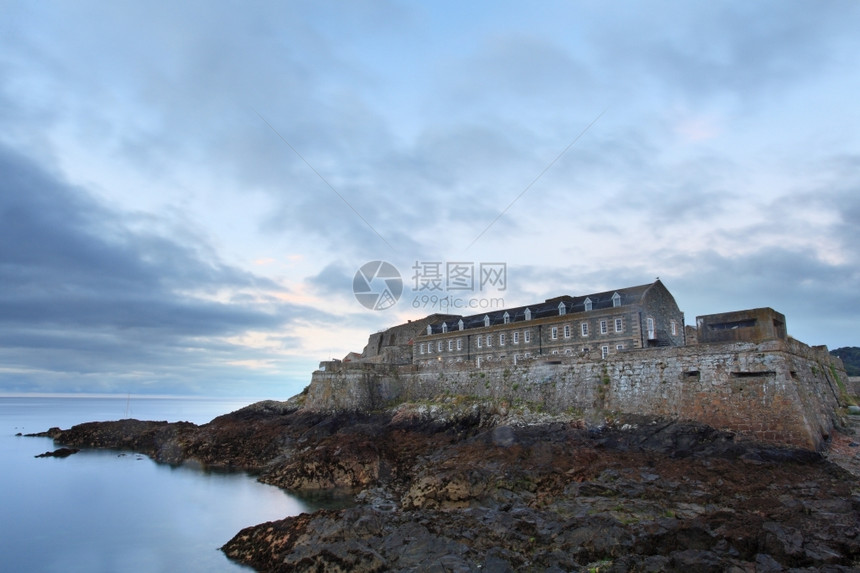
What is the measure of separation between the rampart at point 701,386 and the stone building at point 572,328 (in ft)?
4.30

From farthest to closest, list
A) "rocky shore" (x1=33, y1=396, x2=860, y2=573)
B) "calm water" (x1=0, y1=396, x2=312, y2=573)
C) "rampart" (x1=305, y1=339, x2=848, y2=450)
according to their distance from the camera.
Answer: "rampart" (x1=305, y1=339, x2=848, y2=450) < "calm water" (x1=0, y1=396, x2=312, y2=573) < "rocky shore" (x1=33, y1=396, x2=860, y2=573)

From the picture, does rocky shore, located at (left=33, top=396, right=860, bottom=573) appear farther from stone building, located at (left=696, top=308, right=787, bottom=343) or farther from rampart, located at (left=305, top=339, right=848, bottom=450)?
stone building, located at (left=696, top=308, right=787, bottom=343)

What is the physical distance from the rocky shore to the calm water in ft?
6.40

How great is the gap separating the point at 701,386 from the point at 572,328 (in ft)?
51.9

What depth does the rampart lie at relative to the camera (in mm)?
20062

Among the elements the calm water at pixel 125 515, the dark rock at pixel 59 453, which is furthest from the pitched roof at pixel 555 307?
the dark rock at pixel 59 453

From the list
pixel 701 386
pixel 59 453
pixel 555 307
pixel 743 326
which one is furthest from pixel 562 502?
pixel 59 453

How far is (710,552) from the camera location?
1047cm

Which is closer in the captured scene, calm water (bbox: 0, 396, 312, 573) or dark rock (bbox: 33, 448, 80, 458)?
calm water (bbox: 0, 396, 312, 573)

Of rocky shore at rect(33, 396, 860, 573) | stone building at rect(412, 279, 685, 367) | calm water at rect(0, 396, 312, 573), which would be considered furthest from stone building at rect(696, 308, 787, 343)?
calm water at rect(0, 396, 312, 573)

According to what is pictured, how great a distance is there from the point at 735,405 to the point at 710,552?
1284 cm

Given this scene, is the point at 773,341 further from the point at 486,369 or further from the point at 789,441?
the point at 486,369

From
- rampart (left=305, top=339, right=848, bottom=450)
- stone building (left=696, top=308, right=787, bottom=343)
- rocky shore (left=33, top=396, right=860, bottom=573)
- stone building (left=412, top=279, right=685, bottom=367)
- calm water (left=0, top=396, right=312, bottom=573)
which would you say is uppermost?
stone building (left=412, top=279, right=685, bottom=367)

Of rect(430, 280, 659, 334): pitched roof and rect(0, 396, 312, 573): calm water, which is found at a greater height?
rect(430, 280, 659, 334): pitched roof
